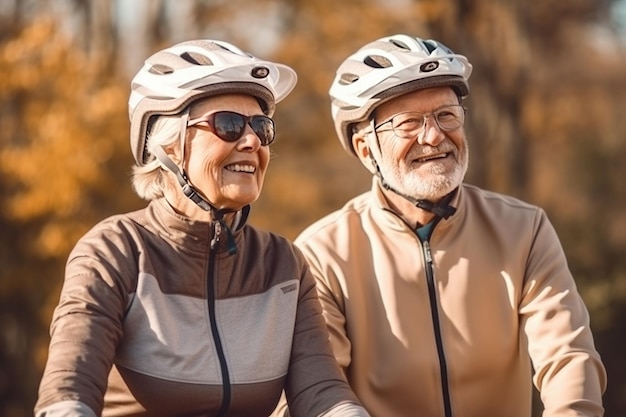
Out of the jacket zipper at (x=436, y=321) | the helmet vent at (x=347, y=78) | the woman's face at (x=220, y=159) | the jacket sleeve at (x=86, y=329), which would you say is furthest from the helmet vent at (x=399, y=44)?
the jacket sleeve at (x=86, y=329)

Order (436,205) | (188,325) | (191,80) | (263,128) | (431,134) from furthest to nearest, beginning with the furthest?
(436,205)
(431,134)
(263,128)
(191,80)
(188,325)

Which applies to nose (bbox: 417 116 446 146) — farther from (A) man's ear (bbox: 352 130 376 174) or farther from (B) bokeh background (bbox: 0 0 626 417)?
(B) bokeh background (bbox: 0 0 626 417)

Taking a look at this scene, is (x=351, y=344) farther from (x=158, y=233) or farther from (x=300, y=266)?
(x=158, y=233)

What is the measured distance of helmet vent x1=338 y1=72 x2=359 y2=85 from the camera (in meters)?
4.95

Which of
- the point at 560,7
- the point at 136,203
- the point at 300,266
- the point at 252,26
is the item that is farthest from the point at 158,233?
the point at 560,7

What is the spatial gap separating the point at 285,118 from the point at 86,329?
13.8m

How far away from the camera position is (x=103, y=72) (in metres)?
12.8

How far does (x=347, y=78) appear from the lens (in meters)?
5.00

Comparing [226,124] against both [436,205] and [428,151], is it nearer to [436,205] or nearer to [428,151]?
[428,151]

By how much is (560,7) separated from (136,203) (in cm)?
912

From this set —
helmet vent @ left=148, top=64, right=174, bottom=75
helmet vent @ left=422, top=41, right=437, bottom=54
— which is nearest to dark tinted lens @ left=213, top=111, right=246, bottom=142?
helmet vent @ left=148, top=64, right=174, bottom=75

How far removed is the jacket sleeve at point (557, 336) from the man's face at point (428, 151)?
0.43m

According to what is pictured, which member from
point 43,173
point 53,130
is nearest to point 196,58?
point 43,173

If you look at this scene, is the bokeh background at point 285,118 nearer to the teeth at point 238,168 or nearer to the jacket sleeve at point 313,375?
the jacket sleeve at point 313,375
